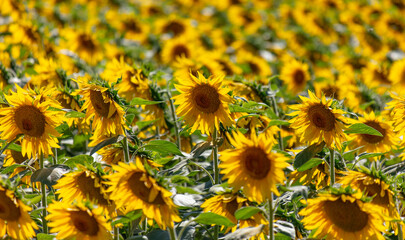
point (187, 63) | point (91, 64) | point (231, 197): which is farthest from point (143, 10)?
point (231, 197)

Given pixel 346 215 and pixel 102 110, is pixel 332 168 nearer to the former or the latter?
pixel 346 215

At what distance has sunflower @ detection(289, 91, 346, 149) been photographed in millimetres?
2361

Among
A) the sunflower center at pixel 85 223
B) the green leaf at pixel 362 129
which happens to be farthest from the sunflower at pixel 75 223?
the green leaf at pixel 362 129

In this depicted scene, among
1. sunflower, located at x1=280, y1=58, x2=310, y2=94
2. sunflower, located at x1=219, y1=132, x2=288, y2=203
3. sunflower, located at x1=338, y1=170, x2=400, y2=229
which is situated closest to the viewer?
sunflower, located at x1=219, y1=132, x2=288, y2=203

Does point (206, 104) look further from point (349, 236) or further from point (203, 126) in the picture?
point (349, 236)

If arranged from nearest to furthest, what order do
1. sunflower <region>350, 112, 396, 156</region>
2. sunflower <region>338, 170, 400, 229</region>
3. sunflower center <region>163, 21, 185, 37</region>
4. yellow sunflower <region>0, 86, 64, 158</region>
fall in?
1. sunflower <region>338, 170, 400, 229</region>
2. yellow sunflower <region>0, 86, 64, 158</region>
3. sunflower <region>350, 112, 396, 156</region>
4. sunflower center <region>163, 21, 185, 37</region>

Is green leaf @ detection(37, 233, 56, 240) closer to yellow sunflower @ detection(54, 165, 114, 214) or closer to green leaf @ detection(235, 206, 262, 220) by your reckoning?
yellow sunflower @ detection(54, 165, 114, 214)

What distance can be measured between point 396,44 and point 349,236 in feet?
16.0

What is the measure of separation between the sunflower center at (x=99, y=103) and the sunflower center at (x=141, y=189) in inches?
19.6

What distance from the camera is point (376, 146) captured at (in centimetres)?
304

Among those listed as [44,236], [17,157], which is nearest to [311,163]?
[44,236]

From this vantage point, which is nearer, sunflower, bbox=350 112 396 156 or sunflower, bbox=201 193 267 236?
sunflower, bbox=201 193 267 236

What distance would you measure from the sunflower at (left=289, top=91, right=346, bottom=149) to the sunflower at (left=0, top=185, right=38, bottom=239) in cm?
110

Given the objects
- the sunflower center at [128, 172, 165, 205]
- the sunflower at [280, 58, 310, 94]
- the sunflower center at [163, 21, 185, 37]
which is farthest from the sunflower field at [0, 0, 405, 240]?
the sunflower center at [163, 21, 185, 37]
